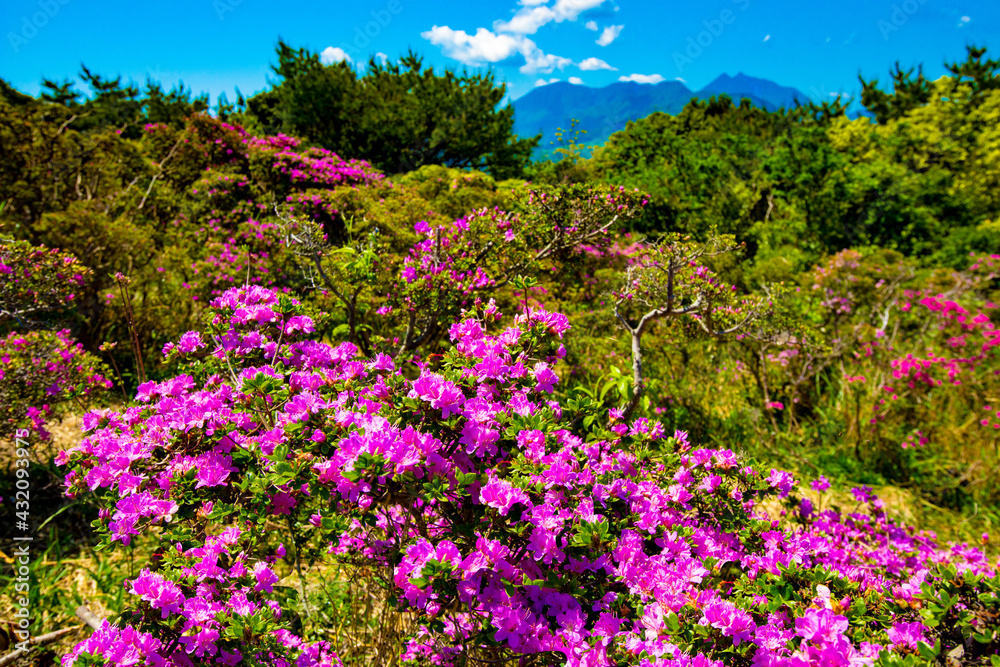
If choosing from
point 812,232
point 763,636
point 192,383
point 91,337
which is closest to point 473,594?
point 763,636

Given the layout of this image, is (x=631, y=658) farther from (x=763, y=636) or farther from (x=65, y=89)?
(x=65, y=89)

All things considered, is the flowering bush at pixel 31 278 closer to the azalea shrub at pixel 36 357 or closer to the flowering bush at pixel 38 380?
the azalea shrub at pixel 36 357

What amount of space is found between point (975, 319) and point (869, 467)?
9.28 ft

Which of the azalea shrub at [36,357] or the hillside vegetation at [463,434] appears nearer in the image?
the hillside vegetation at [463,434]

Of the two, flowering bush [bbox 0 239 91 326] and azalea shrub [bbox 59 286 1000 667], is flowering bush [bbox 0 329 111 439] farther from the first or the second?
azalea shrub [bbox 59 286 1000 667]

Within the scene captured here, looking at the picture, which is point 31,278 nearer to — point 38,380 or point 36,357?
point 36,357

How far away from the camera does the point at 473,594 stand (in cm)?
132

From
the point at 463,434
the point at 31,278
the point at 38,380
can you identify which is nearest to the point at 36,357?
the point at 38,380

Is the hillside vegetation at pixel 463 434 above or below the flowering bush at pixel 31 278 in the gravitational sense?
below

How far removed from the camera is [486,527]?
4.57ft

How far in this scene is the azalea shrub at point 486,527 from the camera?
1.26m

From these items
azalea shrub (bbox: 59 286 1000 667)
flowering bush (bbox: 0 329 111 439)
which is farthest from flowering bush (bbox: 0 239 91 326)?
azalea shrub (bbox: 59 286 1000 667)

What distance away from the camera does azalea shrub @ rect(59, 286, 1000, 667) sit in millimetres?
1259

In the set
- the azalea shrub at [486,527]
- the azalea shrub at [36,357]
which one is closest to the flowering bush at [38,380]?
the azalea shrub at [36,357]
